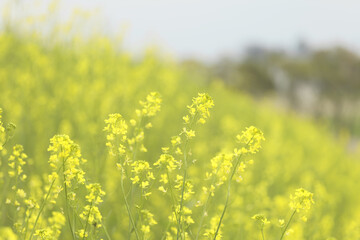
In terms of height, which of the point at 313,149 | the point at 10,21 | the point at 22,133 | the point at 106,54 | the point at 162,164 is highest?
the point at 10,21

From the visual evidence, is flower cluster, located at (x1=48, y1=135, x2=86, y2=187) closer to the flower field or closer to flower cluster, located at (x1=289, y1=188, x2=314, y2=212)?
the flower field

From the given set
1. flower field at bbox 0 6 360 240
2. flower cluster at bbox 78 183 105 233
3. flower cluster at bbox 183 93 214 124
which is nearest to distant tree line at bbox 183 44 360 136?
flower field at bbox 0 6 360 240

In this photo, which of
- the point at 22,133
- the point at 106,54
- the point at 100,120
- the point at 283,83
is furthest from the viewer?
the point at 283,83

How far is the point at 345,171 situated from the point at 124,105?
6.71m

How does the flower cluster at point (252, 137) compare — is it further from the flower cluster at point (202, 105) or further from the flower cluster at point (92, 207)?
the flower cluster at point (92, 207)

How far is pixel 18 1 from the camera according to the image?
212 inches

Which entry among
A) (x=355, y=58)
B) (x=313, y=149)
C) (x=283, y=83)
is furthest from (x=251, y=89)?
(x=313, y=149)

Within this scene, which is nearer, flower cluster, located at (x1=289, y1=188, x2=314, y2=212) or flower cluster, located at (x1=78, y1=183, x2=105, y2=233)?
flower cluster, located at (x1=78, y1=183, x2=105, y2=233)

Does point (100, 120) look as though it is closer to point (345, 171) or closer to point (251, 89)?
point (345, 171)

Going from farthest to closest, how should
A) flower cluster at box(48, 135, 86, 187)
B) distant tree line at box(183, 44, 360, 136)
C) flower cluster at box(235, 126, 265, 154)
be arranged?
distant tree line at box(183, 44, 360, 136), flower cluster at box(235, 126, 265, 154), flower cluster at box(48, 135, 86, 187)

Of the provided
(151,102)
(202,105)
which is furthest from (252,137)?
(151,102)

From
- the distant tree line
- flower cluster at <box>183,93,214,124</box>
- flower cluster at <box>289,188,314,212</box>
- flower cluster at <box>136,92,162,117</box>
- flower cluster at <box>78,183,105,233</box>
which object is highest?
flower cluster at <box>136,92,162,117</box>

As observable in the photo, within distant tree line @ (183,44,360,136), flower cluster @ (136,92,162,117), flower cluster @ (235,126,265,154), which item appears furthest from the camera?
distant tree line @ (183,44,360,136)

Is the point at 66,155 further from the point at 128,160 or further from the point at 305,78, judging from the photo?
the point at 305,78
